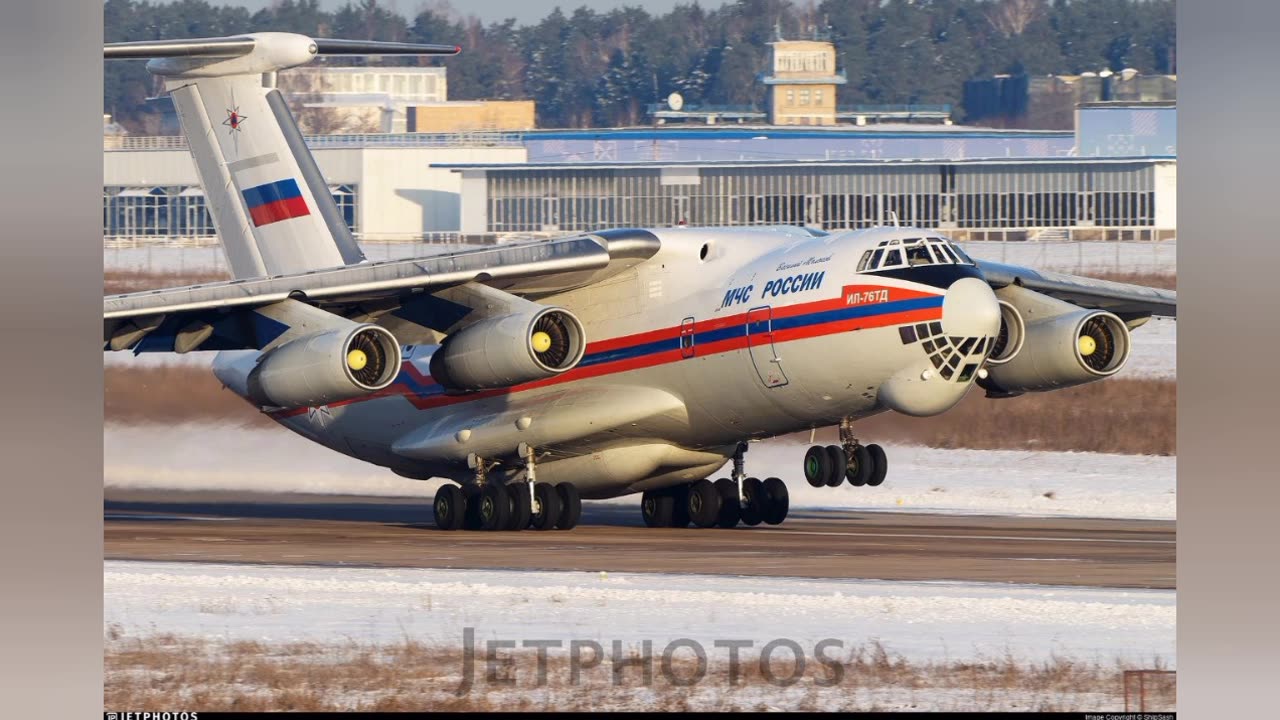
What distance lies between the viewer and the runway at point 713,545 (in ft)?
50.0

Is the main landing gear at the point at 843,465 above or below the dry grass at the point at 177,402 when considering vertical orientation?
above

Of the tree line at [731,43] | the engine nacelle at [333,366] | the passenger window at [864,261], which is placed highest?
the tree line at [731,43]

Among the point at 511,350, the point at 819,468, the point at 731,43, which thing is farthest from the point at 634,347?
the point at 731,43

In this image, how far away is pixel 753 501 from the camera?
20.1m

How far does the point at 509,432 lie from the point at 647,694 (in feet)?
31.8

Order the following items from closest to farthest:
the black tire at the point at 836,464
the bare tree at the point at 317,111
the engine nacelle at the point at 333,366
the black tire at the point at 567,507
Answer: the black tire at the point at 836,464
the engine nacelle at the point at 333,366
the black tire at the point at 567,507
the bare tree at the point at 317,111

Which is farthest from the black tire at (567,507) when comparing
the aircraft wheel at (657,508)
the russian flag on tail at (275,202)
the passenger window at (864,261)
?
the russian flag on tail at (275,202)

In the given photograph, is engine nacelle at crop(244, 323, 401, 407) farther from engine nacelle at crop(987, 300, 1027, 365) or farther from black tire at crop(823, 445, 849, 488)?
engine nacelle at crop(987, 300, 1027, 365)

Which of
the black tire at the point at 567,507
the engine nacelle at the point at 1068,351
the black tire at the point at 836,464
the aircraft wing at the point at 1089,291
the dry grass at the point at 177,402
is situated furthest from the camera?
the dry grass at the point at 177,402

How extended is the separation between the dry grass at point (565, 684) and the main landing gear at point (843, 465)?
554 centimetres

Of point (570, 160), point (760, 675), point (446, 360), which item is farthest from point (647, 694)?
point (570, 160)

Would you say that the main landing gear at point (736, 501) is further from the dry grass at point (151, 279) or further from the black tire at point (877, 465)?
the dry grass at point (151, 279)

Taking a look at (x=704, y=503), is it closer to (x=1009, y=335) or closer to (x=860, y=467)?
(x=1009, y=335)

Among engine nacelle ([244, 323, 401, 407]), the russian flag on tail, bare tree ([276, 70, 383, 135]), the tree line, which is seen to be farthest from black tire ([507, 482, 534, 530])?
the tree line
